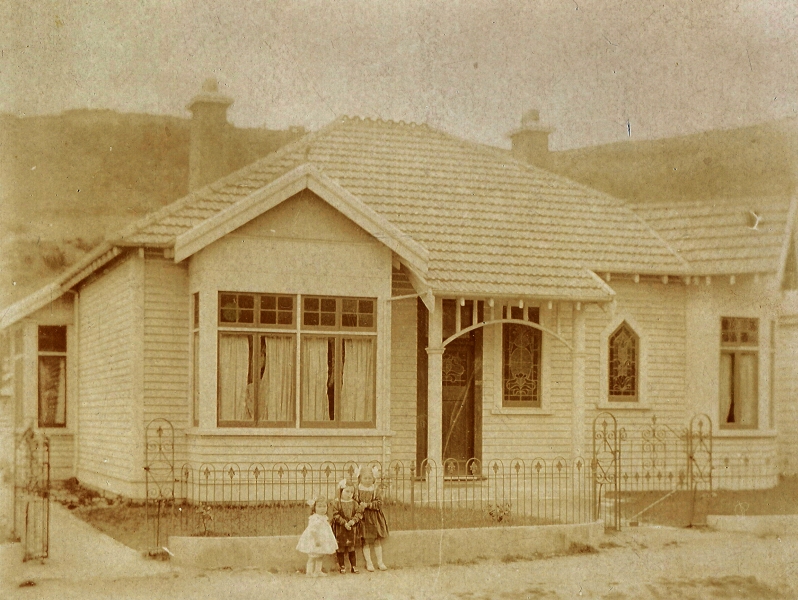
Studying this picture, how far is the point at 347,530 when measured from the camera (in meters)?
13.0

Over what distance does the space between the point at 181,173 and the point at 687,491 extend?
1321 cm

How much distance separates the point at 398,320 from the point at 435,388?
1.52m

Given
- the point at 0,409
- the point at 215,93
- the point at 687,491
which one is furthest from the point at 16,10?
the point at 687,491

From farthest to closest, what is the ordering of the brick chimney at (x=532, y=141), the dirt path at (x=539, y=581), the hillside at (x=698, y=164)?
the brick chimney at (x=532, y=141)
the hillside at (x=698, y=164)
the dirt path at (x=539, y=581)

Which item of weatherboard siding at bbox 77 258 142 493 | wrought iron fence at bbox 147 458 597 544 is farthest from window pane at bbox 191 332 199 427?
weatherboard siding at bbox 77 258 142 493

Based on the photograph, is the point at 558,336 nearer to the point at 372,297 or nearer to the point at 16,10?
the point at 372,297

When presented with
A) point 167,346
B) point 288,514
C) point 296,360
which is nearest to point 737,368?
point 296,360

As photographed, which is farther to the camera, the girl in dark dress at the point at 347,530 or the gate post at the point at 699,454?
the gate post at the point at 699,454

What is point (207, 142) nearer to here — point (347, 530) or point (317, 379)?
point (317, 379)

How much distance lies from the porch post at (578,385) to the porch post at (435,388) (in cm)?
264

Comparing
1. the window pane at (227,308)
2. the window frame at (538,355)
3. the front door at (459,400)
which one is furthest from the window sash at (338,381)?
the window frame at (538,355)

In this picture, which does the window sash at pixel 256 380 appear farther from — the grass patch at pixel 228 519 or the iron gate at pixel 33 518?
the iron gate at pixel 33 518

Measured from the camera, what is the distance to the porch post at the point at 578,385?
18844 mm

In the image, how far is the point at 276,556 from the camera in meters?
12.8
